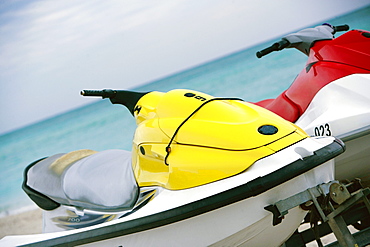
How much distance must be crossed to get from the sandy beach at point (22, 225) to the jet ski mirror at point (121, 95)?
134 inches

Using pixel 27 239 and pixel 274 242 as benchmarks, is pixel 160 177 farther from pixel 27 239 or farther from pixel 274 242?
pixel 27 239

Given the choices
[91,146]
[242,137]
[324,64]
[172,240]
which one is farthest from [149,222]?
[91,146]

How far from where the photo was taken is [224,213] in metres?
1.65

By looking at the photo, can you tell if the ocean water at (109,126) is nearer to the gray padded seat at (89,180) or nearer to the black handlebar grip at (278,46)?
the gray padded seat at (89,180)

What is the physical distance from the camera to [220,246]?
173 cm

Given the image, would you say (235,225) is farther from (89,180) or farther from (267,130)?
(89,180)

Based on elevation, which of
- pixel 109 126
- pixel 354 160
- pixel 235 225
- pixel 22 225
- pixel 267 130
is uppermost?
pixel 267 130

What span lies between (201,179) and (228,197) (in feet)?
0.45

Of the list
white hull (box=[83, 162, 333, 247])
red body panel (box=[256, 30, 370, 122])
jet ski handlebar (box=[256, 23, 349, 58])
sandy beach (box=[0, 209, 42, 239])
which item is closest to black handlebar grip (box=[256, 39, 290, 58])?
jet ski handlebar (box=[256, 23, 349, 58])

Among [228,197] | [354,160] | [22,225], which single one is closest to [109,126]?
[22,225]

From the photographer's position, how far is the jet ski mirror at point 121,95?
2.18 m

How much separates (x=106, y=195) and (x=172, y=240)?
0.41 m

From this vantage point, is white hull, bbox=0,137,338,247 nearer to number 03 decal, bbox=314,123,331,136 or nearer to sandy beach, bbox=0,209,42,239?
number 03 decal, bbox=314,123,331,136

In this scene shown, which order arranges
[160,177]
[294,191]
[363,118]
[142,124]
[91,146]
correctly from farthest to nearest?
1. [91,146]
2. [363,118]
3. [142,124]
4. [160,177]
5. [294,191]
